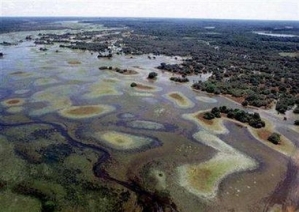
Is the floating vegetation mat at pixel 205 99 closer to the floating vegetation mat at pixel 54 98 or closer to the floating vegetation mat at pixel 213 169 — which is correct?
the floating vegetation mat at pixel 213 169

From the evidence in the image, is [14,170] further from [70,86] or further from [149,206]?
[70,86]

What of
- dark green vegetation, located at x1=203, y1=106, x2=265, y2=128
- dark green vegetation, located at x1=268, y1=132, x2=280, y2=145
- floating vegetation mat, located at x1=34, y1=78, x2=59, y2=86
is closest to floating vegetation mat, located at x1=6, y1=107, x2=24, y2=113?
floating vegetation mat, located at x1=34, y1=78, x2=59, y2=86

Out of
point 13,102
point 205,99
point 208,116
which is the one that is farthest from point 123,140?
point 205,99

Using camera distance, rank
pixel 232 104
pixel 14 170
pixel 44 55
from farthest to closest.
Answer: pixel 44 55, pixel 232 104, pixel 14 170

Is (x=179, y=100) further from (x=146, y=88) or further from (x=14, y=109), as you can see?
→ (x=14, y=109)

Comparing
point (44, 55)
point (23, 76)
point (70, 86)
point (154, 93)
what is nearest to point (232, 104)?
point (154, 93)

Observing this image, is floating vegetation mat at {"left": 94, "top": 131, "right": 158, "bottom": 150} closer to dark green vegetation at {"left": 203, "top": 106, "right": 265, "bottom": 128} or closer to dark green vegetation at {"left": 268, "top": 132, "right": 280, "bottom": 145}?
dark green vegetation at {"left": 203, "top": 106, "right": 265, "bottom": 128}
